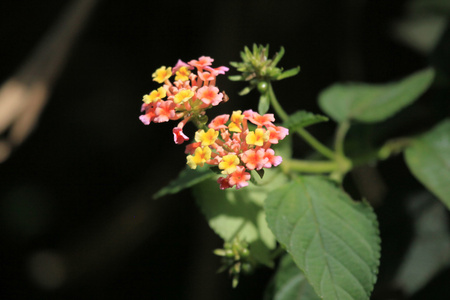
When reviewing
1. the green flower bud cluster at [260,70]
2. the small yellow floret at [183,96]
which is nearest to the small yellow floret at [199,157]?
the small yellow floret at [183,96]

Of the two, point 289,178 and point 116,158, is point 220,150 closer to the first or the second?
point 289,178

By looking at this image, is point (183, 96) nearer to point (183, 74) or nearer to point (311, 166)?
point (183, 74)

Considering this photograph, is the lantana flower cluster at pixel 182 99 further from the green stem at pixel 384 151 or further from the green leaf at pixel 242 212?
the green stem at pixel 384 151

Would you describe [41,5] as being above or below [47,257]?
above

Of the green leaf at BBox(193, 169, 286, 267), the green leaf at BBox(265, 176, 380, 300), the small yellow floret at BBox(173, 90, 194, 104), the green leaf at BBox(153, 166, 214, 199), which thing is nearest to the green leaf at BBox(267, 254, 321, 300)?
the green leaf at BBox(193, 169, 286, 267)

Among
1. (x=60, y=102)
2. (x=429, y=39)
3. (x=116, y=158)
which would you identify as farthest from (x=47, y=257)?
(x=429, y=39)

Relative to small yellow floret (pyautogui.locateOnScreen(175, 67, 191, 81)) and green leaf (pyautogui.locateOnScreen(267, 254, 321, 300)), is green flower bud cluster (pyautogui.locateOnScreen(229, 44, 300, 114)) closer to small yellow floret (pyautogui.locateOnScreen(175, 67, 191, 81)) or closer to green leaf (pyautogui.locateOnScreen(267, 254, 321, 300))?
small yellow floret (pyautogui.locateOnScreen(175, 67, 191, 81))
